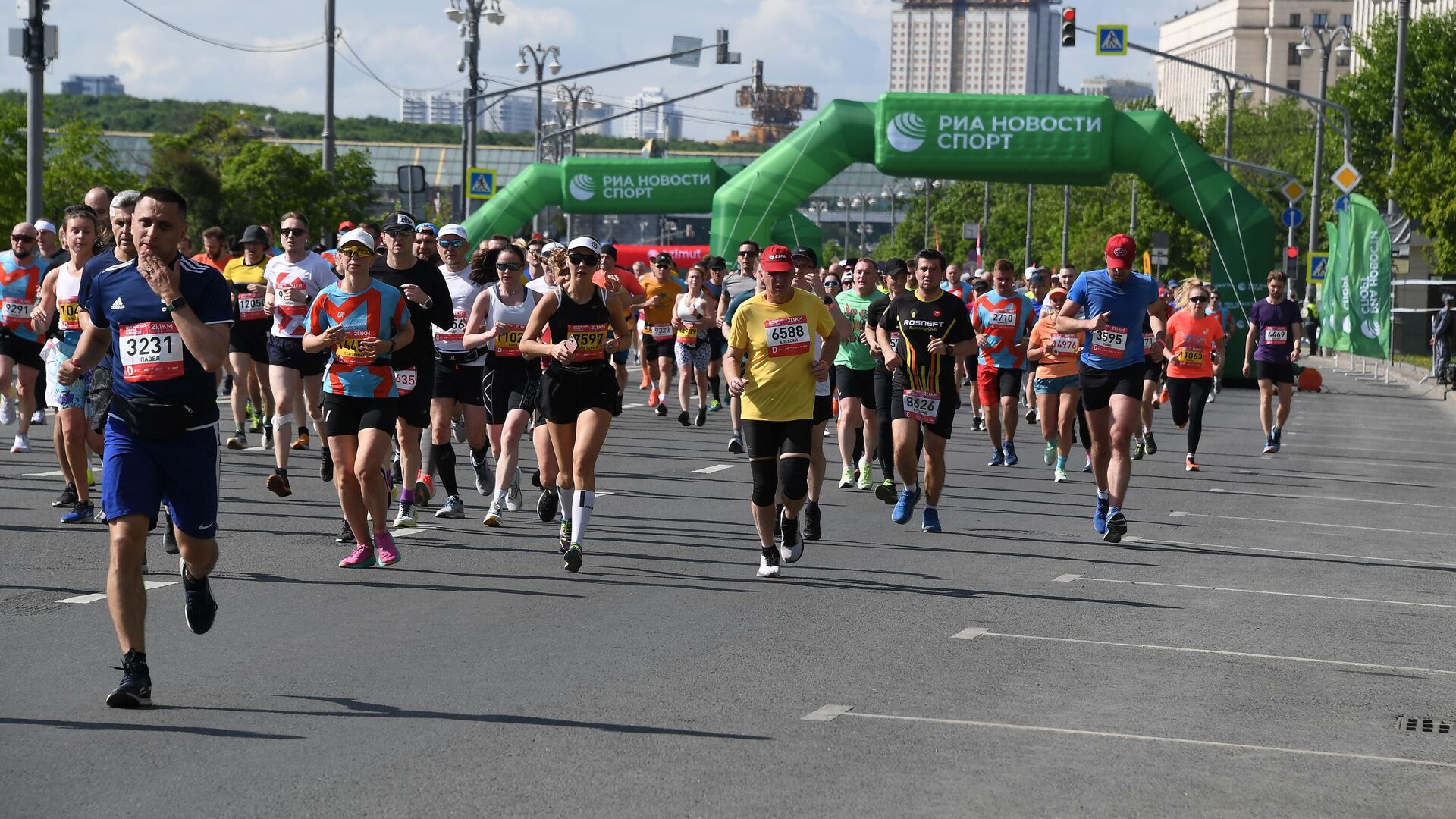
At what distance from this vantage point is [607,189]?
46.6 m

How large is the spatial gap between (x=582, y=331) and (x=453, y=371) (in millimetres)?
2467

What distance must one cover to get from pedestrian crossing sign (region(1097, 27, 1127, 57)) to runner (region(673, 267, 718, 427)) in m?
15.2

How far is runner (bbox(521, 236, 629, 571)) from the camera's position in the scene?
34.2ft

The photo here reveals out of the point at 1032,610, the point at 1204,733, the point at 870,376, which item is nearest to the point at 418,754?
the point at 1204,733

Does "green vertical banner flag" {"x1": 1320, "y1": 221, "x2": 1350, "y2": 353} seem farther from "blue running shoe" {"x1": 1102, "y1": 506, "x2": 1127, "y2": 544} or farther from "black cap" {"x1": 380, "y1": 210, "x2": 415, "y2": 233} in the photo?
"black cap" {"x1": 380, "y1": 210, "x2": 415, "y2": 233}

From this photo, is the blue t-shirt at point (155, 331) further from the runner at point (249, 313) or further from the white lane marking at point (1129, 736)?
the runner at point (249, 313)

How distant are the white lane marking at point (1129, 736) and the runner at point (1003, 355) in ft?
37.5

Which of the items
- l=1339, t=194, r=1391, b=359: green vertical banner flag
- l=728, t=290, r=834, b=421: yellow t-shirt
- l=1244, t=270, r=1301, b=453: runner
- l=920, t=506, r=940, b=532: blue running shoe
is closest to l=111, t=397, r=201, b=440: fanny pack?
l=728, t=290, r=834, b=421: yellow t-shirt

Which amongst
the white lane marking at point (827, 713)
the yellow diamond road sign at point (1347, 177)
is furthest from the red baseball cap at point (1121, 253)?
the yellow diamond road sign at point (1347, 177)

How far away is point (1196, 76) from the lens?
6747 inches

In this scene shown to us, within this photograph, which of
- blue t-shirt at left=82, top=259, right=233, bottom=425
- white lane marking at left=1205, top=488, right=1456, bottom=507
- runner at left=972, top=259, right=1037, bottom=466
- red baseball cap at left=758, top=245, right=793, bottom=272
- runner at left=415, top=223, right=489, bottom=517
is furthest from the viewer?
runner at left=972, top=259, right=1037, bottom=466

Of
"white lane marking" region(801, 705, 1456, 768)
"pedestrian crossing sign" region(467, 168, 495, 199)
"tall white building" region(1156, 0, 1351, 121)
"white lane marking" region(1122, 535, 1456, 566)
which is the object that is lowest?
"white lane marking" region(1122, 535, 1456, 566)

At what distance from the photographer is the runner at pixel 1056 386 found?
1630 cm

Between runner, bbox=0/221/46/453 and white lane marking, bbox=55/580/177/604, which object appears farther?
runner, bbox=0/221/46/453
